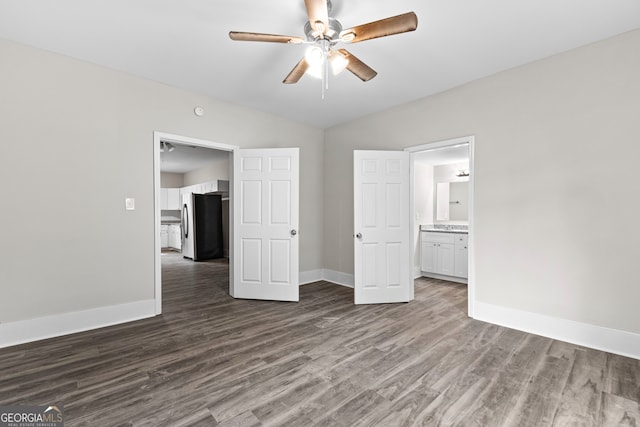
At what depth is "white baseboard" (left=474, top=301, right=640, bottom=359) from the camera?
2439mm

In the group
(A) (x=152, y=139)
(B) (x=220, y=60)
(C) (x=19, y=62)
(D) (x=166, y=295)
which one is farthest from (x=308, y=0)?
(D) (x=166, y=295)

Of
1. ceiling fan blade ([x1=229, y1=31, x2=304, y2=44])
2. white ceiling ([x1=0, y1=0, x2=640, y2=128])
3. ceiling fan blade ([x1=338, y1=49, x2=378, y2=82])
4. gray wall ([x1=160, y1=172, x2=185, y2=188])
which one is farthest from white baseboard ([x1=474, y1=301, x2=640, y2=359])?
gray wall ([x1=160, y1=172, x2=185, y2=188])

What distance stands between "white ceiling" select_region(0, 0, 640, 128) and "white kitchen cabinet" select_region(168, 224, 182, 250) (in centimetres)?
669

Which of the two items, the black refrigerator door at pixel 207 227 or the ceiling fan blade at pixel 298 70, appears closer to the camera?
the ceiling fan blade at pixel 298 70

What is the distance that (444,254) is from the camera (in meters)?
5.30

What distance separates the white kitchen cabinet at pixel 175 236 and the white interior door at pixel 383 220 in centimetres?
718

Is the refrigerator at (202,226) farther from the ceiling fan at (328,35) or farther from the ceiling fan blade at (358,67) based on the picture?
the ceiling fan blade at (358,67)

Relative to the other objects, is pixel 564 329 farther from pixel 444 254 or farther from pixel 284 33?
pixel 284 33

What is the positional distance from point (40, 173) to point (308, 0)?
2.93m

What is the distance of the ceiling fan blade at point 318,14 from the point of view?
5.83 feet

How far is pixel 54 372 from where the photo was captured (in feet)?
7.01

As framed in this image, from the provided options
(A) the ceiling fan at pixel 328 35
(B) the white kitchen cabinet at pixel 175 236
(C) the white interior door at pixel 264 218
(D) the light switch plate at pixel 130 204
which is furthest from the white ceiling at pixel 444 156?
(B) the white kitchen cabinet at pixel 175 236

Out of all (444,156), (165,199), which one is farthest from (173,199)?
(444,156)

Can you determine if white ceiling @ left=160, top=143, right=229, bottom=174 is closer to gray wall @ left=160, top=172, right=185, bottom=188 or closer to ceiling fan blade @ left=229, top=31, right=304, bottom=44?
gray wall @ left=160, top=172, right=185, bottom=188
